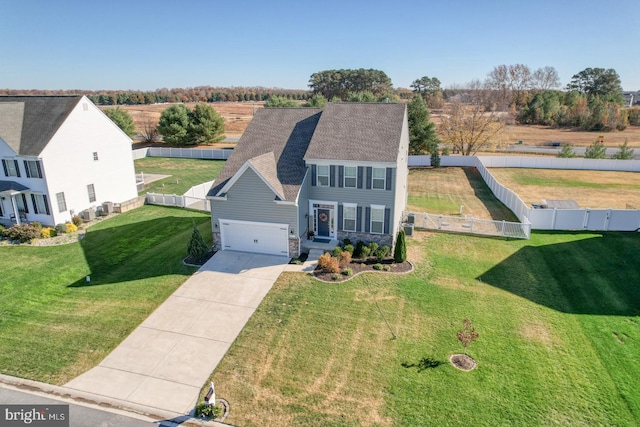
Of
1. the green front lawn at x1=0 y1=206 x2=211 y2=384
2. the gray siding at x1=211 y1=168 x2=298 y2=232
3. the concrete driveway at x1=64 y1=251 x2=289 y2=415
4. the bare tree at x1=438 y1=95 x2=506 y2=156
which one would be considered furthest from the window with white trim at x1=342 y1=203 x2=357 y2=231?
the bare tree at x1=438 y1=95 x2=506 y2=156

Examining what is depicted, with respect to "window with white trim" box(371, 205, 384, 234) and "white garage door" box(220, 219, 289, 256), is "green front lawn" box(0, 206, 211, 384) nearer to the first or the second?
"white garage door" box(220, 219, 289, 256)

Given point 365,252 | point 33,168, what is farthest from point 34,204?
point 365,252

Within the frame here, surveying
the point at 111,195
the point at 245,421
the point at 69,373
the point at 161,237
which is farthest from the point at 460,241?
the point at 111,195

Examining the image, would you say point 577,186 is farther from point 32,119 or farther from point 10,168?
point 10,168

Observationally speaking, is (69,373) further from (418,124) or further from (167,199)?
(418,124)

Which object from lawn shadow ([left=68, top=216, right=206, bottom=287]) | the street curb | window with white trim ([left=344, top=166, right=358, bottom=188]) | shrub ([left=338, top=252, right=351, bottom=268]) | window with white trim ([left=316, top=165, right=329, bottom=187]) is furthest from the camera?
window with white trim ([left=316, top=165, right=329, bottom=187])

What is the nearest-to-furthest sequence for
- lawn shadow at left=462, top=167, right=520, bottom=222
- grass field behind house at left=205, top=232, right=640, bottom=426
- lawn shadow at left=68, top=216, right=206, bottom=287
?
grass field behind house at left=205, top=232, right=640, bottom=426
lawn shadow at left=68, top=216, right=206, bottom=287
lawn shadow at left=462, top=167, right=520, bottom=222

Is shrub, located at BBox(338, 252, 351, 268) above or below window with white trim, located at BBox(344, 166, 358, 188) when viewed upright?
below
